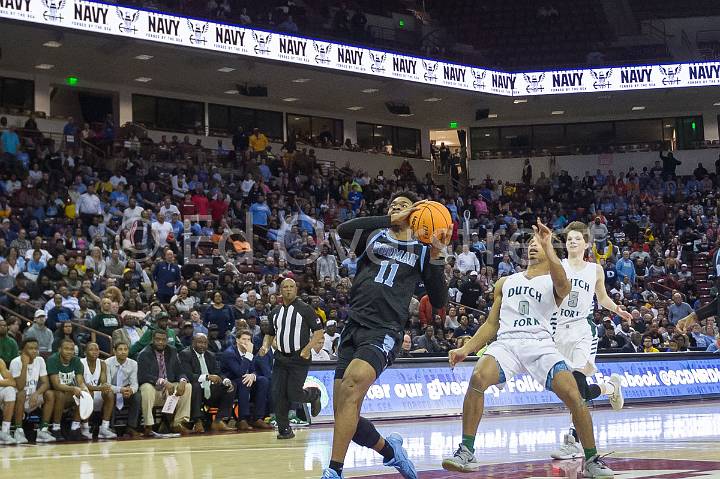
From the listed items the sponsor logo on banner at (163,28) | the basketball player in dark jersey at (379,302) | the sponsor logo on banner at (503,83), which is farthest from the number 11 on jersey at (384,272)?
the sponsor logo on banner at (503,83)

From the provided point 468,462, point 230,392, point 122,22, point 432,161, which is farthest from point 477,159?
point 468,462

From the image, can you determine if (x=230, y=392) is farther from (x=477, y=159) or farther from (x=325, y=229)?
(x=477, y=159)

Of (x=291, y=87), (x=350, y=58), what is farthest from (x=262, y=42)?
(x=291, y=87)

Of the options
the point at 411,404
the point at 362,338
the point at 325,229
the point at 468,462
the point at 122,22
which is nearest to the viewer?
the point at 362,338

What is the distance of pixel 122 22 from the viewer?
2636cm

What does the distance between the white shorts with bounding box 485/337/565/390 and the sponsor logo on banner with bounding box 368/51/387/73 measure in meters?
24.9

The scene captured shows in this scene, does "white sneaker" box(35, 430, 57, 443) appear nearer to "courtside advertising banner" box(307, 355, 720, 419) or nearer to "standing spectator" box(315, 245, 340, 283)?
"courtside advertising banner" box(307, 355, 720, 419)

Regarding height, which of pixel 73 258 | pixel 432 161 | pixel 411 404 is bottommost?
pixel 411 404

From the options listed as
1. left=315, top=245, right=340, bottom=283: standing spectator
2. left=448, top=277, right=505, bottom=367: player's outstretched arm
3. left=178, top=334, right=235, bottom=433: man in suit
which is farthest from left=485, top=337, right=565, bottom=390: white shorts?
left=315, top=245, right=340, bottom=283: standing spectator

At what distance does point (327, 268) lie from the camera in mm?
24531

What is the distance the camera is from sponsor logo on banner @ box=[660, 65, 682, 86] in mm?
36781

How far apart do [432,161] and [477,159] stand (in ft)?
6.16

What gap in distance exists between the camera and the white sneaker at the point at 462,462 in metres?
7.68

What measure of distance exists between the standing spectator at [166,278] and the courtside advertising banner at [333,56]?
788cm
